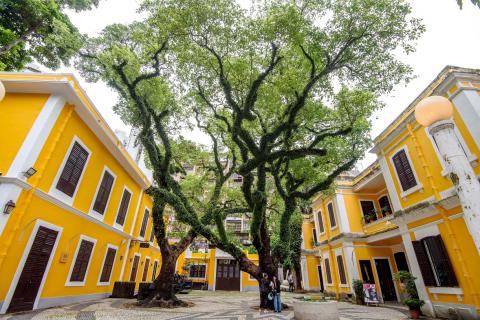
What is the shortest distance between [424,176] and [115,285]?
51.6 feet

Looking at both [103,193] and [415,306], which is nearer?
[415,306]

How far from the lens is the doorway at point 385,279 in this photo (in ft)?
48.0

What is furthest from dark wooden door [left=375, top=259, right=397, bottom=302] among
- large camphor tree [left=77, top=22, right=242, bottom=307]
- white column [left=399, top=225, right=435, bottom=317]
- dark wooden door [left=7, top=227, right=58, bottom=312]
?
dark wooden door [left=7, top=227, right=58, bottom=312]

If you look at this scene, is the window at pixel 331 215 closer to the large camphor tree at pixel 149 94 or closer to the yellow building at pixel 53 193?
the large camphor tree at pixel 149 94

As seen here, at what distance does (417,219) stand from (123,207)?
1466 cm

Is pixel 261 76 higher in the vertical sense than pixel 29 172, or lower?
higher

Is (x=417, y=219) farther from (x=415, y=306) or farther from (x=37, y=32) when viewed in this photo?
(x=37, y=32)

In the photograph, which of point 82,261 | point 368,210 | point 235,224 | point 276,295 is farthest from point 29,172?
point 235,224

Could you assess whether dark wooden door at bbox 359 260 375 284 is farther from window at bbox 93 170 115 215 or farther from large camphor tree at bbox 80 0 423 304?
window at bbox 93 170 115 215

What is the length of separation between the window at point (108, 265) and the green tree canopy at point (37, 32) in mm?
10026

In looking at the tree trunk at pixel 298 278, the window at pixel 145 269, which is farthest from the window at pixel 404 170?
the window at pixel 145 269

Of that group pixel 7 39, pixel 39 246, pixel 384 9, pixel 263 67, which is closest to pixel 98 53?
pixel 7 39

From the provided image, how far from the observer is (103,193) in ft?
39.7

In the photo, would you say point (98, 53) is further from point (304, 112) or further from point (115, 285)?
point (115, 285)
